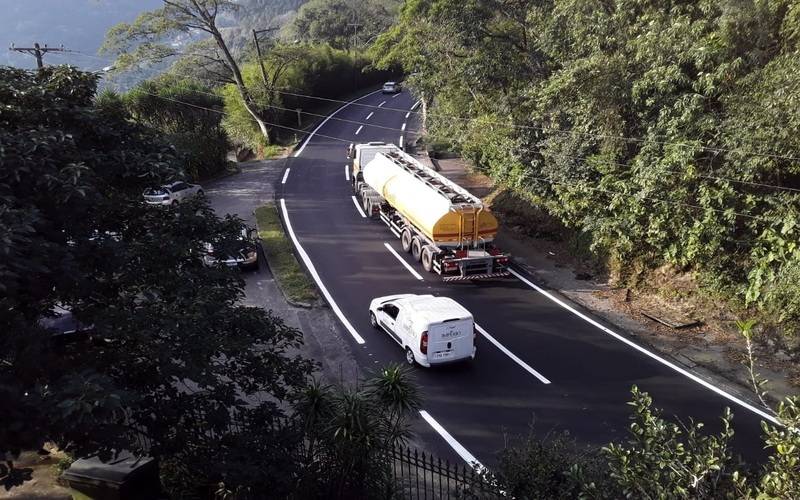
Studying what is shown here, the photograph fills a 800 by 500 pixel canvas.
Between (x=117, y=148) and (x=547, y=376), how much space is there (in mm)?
10778

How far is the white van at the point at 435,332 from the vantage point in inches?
560

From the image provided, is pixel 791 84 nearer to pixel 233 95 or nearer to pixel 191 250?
pixel 191 250

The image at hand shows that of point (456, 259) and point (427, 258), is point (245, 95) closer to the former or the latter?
point (427, 258)

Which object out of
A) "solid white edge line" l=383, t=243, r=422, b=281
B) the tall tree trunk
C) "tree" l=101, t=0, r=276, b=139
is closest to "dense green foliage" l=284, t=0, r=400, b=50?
the tall tree trunk

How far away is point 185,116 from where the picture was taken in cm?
3572

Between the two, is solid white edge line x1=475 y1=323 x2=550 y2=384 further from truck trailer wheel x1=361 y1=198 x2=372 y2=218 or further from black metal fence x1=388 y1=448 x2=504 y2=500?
truck trailer wheel x1=361 y1=198 x2=372 y2=218

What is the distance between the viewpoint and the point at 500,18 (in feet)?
84.5

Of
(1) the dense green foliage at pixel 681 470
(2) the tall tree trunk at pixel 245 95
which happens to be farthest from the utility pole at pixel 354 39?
(1) the dense green foliage at pixel 681 470

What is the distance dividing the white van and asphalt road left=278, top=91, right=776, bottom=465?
50 cm

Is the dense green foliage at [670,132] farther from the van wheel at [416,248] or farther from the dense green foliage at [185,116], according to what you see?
the dense green foliage at [185,116]

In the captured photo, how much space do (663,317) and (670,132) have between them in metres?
5.37

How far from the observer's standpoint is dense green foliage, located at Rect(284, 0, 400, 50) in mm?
71812

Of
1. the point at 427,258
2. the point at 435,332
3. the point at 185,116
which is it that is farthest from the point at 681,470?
the point at 185,116

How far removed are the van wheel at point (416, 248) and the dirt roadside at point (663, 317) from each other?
11.9 feet
